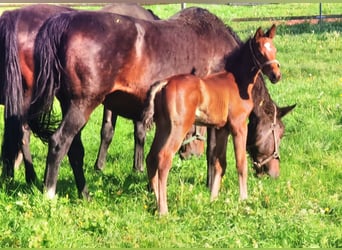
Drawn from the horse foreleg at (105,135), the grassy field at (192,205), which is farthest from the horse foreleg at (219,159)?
the horse foreleg at (105,135)

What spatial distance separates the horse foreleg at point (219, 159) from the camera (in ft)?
20.2

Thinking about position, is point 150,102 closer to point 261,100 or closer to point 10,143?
point 261,100

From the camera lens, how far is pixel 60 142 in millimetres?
5973

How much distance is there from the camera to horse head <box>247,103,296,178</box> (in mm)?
6836

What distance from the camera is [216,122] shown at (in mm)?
5883

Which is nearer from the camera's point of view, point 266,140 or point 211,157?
point 211,157

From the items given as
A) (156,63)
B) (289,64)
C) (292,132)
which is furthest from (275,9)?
(156,63)

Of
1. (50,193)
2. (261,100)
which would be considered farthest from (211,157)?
(50,193)

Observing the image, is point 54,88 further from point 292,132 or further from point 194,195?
point 292,132

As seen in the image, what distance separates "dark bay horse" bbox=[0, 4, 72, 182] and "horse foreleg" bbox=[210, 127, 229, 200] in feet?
6.72

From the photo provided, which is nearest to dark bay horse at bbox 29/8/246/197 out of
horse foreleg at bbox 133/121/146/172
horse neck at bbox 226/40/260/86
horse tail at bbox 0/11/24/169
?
horse tail at bbox 0/11/24/169

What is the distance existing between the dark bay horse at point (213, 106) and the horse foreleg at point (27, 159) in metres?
1.78

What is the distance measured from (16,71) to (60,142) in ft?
3.18

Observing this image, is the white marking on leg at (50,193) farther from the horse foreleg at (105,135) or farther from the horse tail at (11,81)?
the horse foreleg at (105,135)
